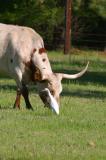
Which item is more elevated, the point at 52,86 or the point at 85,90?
the point at 52,86

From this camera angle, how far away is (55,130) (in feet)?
41.7

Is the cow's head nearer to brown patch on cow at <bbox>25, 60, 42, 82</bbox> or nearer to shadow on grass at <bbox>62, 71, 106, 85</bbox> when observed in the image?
brown patch on cow at <bbox>25, 60, 42, 82</bbox>

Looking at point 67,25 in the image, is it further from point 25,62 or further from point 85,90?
point 25,62

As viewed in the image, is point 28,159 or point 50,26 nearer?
point 28,159

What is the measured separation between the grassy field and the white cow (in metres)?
0.54

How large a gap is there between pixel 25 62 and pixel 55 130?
422 centimetres


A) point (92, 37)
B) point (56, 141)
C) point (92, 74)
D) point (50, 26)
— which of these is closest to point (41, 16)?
point (50, 26)

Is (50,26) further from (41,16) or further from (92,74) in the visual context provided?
(92,74)

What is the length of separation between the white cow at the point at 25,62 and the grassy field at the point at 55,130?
0.54 meters

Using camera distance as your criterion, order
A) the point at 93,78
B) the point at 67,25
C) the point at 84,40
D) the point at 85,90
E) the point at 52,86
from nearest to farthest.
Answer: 1. the point at 52,86
2. the point at 85,90
3. the point at 93,78
4. the point at 67,25
5. the point at 84,40

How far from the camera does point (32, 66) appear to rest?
1664cm

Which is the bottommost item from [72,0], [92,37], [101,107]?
[92,37]

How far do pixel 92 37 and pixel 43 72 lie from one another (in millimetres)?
34913

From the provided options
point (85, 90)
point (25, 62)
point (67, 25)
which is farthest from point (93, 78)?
point (67, 25)
